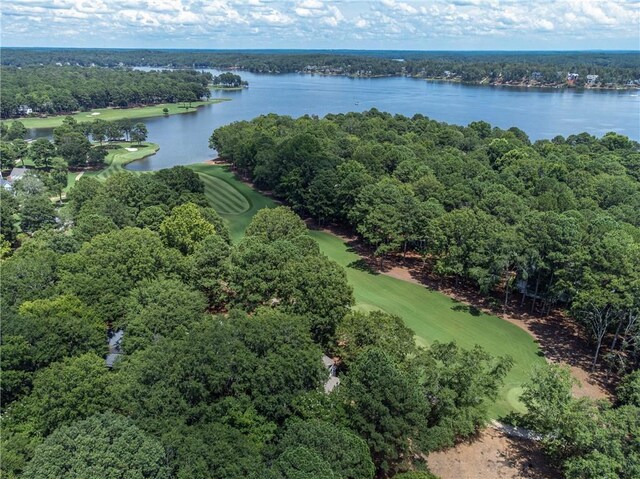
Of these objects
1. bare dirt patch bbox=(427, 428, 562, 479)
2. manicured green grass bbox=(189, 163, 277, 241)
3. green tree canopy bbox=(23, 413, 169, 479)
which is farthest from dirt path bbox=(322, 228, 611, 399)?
green tree canopy bbox=(23, 413, 169, 479)

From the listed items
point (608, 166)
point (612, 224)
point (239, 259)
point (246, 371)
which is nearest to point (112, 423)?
point (246, 371)

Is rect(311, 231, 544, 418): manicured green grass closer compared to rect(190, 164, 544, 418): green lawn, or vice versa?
rect(311, 231, 544, 418): manicured green grass

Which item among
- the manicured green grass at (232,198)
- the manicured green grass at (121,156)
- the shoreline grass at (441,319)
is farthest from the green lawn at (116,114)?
the shoreline grass at (441,319)

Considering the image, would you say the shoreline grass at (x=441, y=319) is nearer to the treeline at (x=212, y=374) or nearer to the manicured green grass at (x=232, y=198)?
the manicured green grass at (x=232, y=198)

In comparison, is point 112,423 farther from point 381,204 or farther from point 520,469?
point 381,204

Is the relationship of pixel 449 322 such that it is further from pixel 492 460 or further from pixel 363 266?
pixel 492 460

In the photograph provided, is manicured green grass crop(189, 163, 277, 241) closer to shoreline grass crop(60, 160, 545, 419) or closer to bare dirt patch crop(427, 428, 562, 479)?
shoreline grass crop(60, 160, 545, 419)
